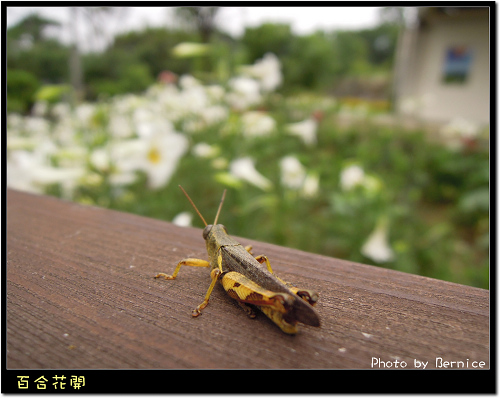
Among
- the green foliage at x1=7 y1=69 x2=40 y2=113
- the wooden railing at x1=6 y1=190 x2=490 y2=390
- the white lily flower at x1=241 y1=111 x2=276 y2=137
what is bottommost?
the wooden railing at x1=6 y1=190 x2=490 y2=390

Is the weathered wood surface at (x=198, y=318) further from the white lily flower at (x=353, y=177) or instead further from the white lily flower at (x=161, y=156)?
the white lily flower at (x=353, y=177)

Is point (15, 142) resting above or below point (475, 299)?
above

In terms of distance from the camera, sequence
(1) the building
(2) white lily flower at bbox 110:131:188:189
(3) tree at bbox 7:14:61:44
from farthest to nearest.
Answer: (1) the building
(3) tree at bbox 7:14:61:44
(2) white lily flower at bbox 110:131:188:189

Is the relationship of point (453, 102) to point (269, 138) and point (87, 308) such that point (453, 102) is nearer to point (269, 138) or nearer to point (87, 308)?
point (269, 138)

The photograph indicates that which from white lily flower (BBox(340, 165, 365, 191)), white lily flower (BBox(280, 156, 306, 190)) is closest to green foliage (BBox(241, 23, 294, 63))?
white lily flower (BBox(340, 165, 365, 191))

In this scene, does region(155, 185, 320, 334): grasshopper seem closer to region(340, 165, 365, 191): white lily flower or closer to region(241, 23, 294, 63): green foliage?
region(340, 165, 365, 191): white lily flower

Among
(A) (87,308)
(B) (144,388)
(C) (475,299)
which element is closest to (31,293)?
(A) (87,308)

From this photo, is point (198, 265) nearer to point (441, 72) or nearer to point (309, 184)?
point (309, 184)
